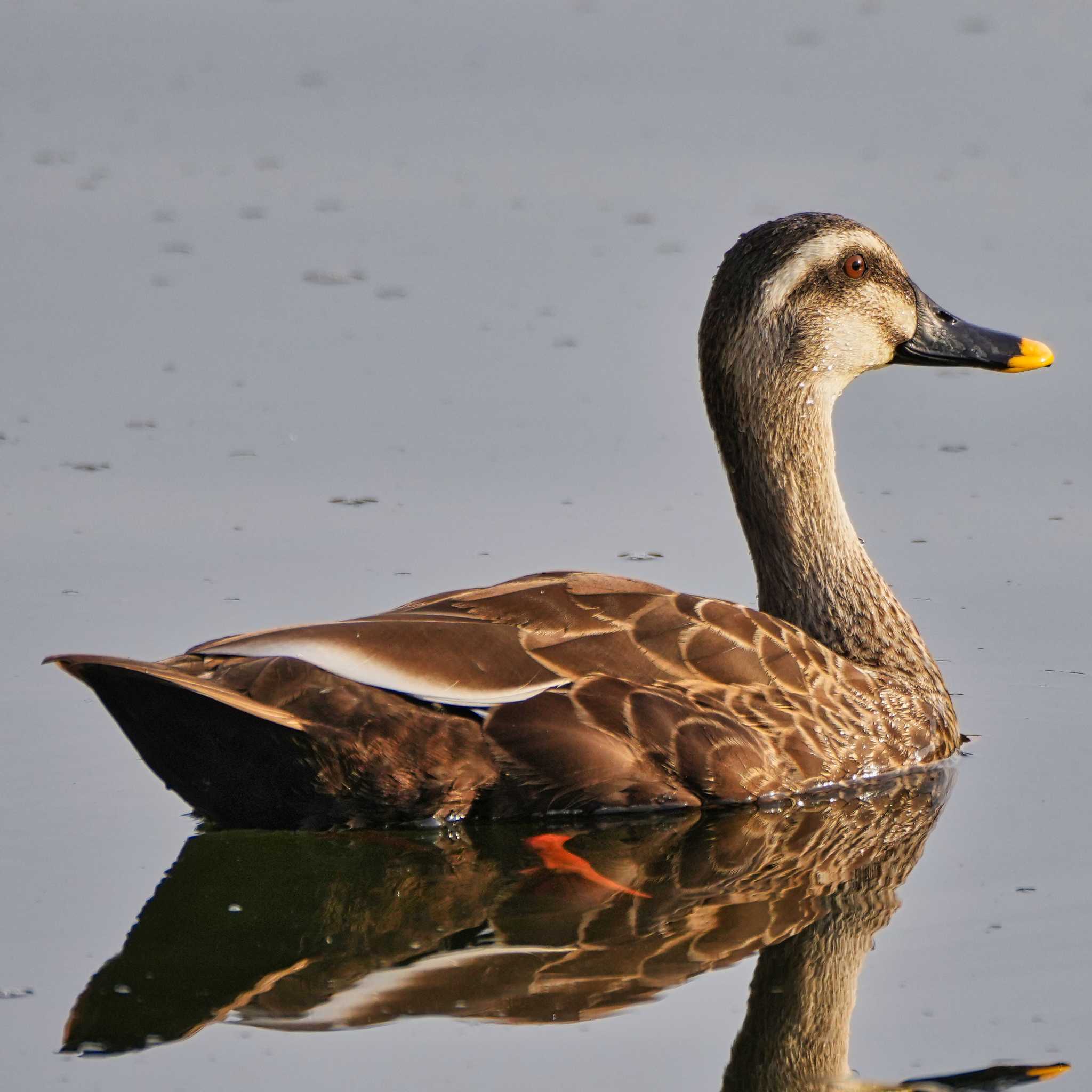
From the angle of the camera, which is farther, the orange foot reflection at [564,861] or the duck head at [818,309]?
the duck head at [818,309]

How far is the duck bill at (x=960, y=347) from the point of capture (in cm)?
905

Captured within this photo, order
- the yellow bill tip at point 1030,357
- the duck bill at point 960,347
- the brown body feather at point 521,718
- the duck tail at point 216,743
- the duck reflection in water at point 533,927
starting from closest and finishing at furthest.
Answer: the duck reflection in water at point 533,927 → the duck tail at point 216,743 → the brown body feather at point 521,718 → the duck bill at point 960,347 → the yellow bill tip at point 1030,357

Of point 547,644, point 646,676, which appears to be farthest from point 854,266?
point 547,644

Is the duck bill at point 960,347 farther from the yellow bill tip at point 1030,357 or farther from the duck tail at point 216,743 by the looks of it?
the duck tail at point 216,743

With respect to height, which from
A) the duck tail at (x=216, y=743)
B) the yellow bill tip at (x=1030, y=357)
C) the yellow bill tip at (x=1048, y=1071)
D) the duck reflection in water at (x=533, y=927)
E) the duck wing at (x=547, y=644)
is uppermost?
the yellow bill tip at (x=1030, y=357)

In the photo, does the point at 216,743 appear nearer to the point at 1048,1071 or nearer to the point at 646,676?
the point at 646,676

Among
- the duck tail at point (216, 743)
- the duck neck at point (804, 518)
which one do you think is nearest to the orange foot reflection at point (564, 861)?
the duck tail at point (216, 743)

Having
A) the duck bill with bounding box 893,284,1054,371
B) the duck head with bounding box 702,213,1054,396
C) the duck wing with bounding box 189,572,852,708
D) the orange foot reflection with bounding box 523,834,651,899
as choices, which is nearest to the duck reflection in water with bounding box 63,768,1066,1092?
the orange foot reflection with bounding box 523,834,651,899

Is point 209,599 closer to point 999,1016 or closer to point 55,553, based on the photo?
point 55,553

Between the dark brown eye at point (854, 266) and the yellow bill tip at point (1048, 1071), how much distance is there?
3.72m

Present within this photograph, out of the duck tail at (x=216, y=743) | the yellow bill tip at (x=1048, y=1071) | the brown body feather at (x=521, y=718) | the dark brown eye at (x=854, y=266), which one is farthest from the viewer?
the dark brown eye at (x=854, y=266)

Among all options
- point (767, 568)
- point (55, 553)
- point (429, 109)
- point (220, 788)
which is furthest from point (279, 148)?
point (220, 788)

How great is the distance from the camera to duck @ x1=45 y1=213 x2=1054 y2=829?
7129 mm

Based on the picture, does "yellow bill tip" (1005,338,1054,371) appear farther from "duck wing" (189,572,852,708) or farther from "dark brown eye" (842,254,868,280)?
"duck wing" (189,572,852,708)
